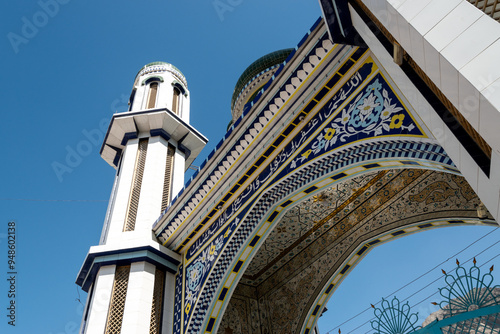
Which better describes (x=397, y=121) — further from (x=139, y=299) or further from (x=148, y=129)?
(x=148, y=129)

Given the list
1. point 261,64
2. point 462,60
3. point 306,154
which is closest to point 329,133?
point 306,154

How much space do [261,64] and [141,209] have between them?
4.16 metres

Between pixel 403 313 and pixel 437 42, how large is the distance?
6.81 ft

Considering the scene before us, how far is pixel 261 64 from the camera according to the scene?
26.6 feet

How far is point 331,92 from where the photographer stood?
3199 mm

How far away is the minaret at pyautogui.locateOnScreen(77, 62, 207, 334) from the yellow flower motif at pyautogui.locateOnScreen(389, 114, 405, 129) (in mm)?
2875

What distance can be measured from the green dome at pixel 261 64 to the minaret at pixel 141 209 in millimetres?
1255

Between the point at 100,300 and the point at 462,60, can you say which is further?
the point at 100,300

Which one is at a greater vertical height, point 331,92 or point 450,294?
point 331,92

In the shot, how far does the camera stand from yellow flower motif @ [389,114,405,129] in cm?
247

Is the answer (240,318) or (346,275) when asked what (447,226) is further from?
(240,318)

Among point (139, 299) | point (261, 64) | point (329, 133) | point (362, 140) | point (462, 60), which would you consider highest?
point (261, 64)

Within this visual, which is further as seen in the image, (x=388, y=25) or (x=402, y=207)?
(x=402, y=207)

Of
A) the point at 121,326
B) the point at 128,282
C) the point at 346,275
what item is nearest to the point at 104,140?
the point at 128,282
